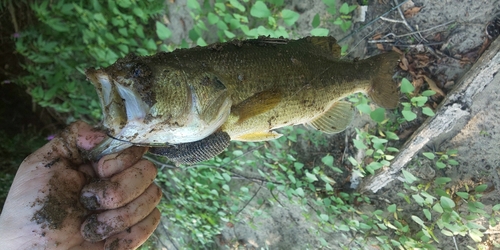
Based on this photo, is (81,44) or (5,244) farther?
(81,44)

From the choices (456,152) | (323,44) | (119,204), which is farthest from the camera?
(456,152)

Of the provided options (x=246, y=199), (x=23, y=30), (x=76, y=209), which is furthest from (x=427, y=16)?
(x=23, y=30)

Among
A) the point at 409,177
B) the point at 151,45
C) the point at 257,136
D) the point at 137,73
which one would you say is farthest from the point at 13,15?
the point at 409,177

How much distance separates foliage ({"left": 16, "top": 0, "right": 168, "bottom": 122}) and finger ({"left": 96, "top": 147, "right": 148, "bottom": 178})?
1728mm

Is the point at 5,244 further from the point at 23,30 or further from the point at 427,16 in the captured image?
the point at 427,16

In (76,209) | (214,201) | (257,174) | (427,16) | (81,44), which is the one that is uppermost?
(427,16)

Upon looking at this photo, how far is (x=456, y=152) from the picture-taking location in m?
3.13

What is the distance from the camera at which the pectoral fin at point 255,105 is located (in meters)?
1.85

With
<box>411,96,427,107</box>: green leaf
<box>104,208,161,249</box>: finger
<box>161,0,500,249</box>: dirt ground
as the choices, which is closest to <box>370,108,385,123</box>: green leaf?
<box>411,96,427,107</box>: green leaf

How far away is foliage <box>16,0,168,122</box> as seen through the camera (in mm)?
3863

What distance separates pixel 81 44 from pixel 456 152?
4.44 m

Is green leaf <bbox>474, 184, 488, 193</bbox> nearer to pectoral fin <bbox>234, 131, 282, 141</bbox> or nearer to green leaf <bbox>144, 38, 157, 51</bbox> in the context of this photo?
pectoral fin <bbox>234, 131, 282, 141</bbox>

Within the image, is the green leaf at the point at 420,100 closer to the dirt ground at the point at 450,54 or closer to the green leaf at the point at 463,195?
the dirt ground at the point at 450,54

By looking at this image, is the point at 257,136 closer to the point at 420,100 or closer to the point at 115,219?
the point at 115,219
